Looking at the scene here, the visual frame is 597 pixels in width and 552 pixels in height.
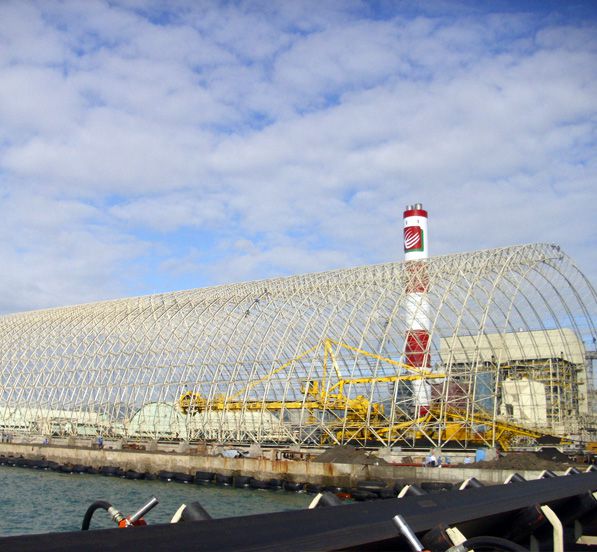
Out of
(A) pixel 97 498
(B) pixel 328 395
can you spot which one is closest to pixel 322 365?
(B) pixel 328 395

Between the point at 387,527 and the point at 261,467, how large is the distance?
38.2m

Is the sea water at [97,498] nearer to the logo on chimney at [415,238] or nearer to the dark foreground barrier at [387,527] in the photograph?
the dark foreground barrier at [387,527]

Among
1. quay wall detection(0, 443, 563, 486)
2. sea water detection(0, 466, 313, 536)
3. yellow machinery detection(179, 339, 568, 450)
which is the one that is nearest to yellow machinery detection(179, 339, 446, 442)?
yellow machinery detection(179, 339, 568, 450)

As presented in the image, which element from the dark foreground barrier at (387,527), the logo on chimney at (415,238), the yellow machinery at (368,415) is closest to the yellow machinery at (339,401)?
the yellow machinery at (368,415)

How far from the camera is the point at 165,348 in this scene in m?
59.5

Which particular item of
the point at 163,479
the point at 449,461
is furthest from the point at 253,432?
the point at 449,461

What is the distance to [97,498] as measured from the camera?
36125mm

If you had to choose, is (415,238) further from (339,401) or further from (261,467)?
(261,467)

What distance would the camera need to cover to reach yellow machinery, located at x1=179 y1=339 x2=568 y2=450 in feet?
150

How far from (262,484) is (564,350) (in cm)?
2783

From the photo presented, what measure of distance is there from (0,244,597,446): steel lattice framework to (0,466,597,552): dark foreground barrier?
31351 mm

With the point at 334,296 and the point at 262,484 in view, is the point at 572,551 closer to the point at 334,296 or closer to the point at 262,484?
the point at 262,484

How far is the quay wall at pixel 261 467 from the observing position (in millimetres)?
38062

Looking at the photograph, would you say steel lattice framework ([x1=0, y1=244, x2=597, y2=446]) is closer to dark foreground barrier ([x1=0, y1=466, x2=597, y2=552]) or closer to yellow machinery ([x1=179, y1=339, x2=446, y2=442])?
yellow machinery ([x1=179, y1=339, x2=446, y2=442])
